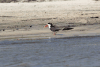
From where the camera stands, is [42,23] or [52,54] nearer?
[52,54]

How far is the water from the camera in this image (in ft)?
25.3

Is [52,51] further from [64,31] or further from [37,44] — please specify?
[64,31]

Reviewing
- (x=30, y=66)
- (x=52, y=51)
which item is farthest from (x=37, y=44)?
(x=30, y=66)

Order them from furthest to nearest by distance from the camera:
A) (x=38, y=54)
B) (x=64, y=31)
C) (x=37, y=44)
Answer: (x=64, y=31) < (x=37, y=44) < (x=38, y=54)

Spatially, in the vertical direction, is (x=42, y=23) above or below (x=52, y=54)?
below

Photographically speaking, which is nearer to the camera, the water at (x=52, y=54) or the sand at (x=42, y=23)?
the water at (x=52, y=54)

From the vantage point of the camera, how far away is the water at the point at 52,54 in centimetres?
771

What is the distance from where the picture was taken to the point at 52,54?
29.8ft

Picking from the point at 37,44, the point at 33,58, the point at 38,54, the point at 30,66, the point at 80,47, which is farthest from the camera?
the point at 37,44

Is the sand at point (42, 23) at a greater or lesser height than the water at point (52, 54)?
lesser

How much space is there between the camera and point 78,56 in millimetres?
8680

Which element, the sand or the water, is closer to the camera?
the water

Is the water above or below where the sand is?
above

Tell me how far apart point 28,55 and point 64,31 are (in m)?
7.11
